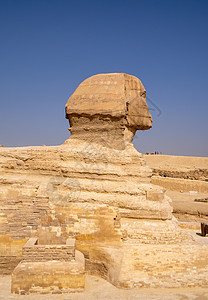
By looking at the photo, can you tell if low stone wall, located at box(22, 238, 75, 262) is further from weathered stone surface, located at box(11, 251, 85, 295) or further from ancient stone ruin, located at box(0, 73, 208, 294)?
weathered stone surface, located at box(11, 251, 85, 295)

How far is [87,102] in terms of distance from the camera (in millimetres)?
9859

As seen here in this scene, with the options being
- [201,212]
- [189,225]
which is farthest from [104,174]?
[201,212]

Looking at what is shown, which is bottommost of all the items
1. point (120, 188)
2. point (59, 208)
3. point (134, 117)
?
point (59, 208)

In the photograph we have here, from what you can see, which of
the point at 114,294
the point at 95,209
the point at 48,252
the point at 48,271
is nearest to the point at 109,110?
the point at 95,209

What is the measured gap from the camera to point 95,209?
851 cm

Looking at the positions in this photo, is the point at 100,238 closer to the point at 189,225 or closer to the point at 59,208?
the point at 59,208

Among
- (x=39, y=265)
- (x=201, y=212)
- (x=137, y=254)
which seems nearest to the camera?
(x=39, y=265)

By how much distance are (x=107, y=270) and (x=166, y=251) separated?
65.7 inches

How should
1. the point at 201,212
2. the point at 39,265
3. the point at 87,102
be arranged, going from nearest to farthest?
1. the point at 39,265
2. the point at 87,102
3. the point at 201,212

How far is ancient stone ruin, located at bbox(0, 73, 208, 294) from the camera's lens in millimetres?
7512

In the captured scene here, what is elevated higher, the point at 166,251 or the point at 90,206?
the point at 90,206

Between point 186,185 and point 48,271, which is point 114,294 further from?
point 186,185

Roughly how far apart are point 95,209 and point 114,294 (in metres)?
2.32

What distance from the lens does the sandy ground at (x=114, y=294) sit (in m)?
6.96
